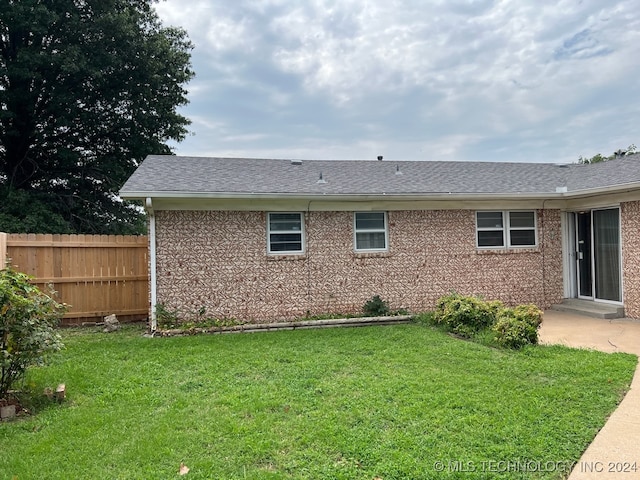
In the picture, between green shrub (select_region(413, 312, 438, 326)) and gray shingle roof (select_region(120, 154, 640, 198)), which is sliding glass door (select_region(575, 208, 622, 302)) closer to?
gray shingle roof (select_region(120, 154, 640, 198))

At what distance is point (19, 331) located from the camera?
4.40m

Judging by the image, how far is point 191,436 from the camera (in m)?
3.72

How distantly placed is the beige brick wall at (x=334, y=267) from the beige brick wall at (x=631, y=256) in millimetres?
1706

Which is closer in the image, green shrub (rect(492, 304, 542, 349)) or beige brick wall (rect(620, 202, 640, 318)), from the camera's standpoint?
green shrub (rect(492, 304, 542, 349))

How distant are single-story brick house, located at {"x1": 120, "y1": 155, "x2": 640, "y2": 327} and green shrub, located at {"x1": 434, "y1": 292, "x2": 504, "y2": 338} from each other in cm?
176

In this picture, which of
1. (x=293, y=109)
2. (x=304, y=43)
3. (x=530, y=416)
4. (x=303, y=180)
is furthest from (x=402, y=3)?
(x=530, y=416)

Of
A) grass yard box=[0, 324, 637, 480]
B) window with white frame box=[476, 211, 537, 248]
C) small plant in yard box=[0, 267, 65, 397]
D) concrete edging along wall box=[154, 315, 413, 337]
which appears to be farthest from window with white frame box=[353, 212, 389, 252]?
small plant in yard box=[0, 267, 65, 397]

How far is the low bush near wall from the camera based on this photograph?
22.0ft

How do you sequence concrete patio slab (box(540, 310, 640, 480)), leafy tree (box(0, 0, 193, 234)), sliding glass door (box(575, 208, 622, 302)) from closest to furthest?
concrete patio slab (box(540, 310, 640, 480)) < sliding glass door (box(575, 208, 622, 302)) < leafy tree (box(0, 0, 193, 234))

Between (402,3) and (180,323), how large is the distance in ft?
31.8

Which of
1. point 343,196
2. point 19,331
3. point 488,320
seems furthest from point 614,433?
point 343,196

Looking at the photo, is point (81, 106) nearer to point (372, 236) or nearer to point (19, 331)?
point (372, 236)

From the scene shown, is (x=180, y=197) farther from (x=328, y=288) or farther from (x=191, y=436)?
(x=191, y=436)

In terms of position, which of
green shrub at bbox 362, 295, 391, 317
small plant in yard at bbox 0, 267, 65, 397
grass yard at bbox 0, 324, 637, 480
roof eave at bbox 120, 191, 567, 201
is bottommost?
grass yard at bbox 0, 324, 637, 480
